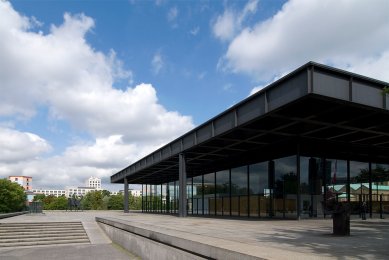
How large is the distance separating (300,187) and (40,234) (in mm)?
14139

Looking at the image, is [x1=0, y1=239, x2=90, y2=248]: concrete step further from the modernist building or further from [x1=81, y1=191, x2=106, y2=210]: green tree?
[x1=81, y1=191, x2=106, y2=210]: green tree

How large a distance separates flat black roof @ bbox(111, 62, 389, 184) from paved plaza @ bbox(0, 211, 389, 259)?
4093mm

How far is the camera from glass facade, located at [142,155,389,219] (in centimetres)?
2339

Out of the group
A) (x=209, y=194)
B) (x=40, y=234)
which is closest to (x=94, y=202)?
(x=209, y=194)

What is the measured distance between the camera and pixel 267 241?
402 inches

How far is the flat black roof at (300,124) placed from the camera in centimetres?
1482

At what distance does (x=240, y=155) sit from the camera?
97.8 feet

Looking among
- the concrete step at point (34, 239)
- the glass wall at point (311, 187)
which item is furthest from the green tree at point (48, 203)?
the glass wall at point (311, 187)

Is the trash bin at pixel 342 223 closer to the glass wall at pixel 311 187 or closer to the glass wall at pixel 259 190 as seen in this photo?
the glass wall at pixel 311 187

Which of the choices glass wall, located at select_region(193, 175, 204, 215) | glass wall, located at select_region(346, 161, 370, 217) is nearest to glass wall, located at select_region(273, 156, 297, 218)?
glass wall, located at select_region(346, 161, 370, 217)

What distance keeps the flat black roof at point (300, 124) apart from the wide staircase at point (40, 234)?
28.5 feet

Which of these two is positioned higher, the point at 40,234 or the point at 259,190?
the point at 259,190

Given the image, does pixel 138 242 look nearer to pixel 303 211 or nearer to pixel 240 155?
pixel 303 211

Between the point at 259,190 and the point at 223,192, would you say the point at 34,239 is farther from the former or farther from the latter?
the point at 223,192
